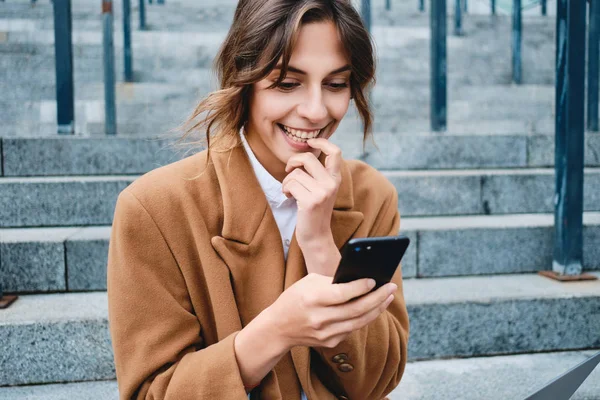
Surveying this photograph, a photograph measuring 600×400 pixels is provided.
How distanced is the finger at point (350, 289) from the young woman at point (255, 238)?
0.21 ft

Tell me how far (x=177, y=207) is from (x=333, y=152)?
38 centimetres

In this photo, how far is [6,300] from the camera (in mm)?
2480

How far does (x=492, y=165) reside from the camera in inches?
149

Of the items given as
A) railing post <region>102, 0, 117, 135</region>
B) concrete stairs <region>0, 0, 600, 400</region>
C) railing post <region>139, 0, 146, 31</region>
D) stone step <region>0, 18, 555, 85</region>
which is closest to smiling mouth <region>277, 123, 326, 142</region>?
concrete stairs <region>0, 0, 600, 400</region>

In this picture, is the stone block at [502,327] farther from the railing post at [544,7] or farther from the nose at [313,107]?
the railing post at [544,7]

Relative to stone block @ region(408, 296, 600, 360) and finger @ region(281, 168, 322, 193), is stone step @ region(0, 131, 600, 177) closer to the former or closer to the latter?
stone block @ region(408, 296, 600, 360)

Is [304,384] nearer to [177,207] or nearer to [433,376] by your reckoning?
[177,207]

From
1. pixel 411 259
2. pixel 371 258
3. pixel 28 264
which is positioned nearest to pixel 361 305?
pixel 371 258

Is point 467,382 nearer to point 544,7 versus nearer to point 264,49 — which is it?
point 264,49

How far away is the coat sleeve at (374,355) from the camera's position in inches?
53.6

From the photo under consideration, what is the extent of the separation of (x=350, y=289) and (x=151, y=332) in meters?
0.49

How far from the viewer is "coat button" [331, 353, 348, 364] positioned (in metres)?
1.36

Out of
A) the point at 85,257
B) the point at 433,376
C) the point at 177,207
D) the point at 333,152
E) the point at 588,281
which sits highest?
the point at 333,152

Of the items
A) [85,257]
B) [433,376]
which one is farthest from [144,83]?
[433,376]
